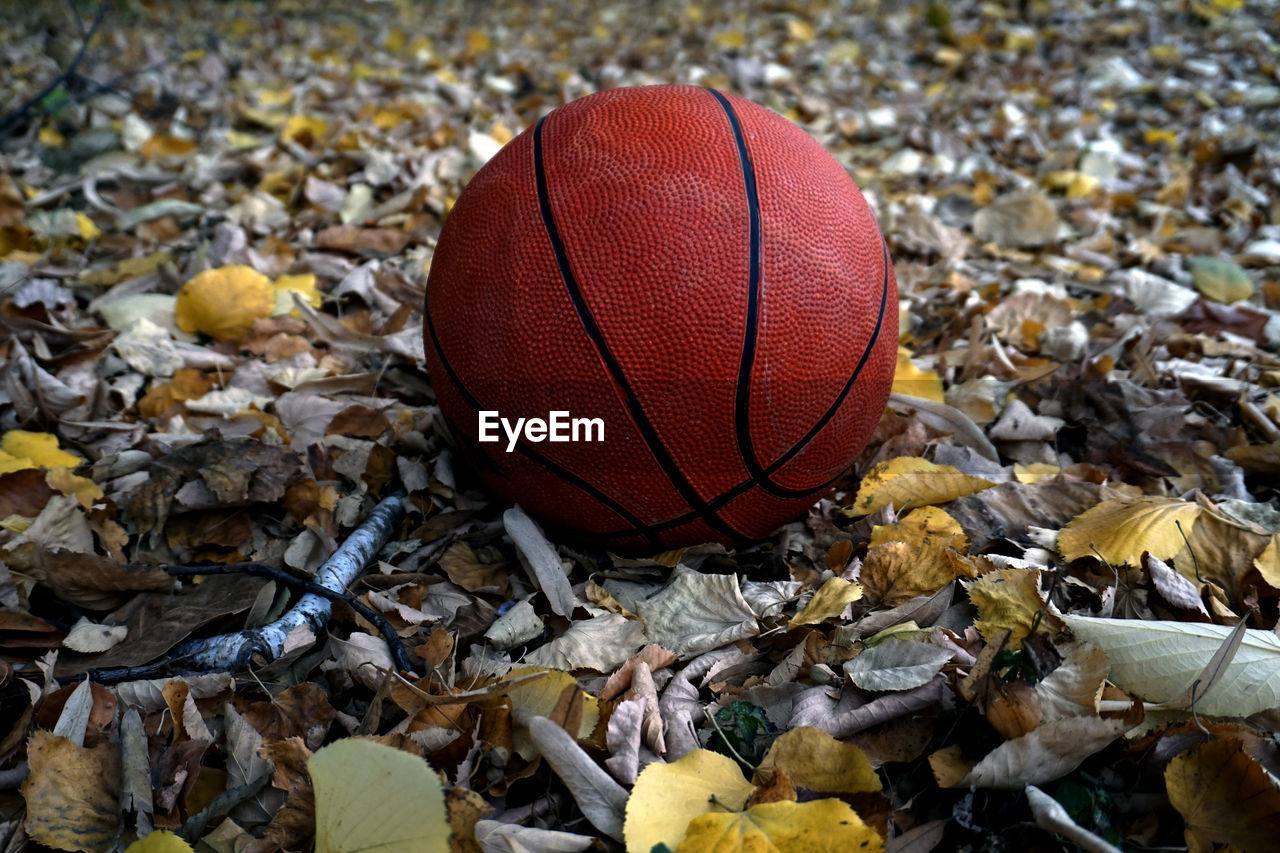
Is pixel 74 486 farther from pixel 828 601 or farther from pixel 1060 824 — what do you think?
pixel 1060 824

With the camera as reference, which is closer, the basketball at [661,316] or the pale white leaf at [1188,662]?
the pale white leaf at [1188,662]

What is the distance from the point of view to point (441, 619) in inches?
92.0

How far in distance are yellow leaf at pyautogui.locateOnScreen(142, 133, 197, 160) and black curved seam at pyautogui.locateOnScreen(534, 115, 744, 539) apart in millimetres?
3588

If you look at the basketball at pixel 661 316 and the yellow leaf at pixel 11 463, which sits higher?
the basketball at pixel 661 316

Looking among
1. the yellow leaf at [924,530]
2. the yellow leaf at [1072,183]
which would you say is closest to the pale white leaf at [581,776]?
the yellow leaf at [924,530]

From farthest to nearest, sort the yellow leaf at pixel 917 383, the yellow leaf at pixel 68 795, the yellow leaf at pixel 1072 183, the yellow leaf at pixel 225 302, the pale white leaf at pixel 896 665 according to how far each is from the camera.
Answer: the yellow leaf at pixel 1072 183 < the yellow leaf at pixel 225 302 < the yellow leaf at pixel 917 383 < the pale white leaf at pixel 896 665 < the yellow leaf at pixel 68 795

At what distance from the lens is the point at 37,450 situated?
9.06 feet

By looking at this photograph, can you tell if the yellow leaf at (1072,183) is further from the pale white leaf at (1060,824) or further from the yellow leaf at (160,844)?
the yellow leaf at (160,844)

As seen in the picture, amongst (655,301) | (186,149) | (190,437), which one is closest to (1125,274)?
(655,301)

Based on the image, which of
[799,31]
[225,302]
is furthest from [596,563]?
A: [799,31]

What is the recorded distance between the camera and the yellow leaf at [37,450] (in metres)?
2.73

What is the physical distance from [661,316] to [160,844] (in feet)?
4.53

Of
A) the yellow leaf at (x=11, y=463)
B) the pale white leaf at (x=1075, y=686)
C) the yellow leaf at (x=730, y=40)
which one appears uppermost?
the yellow leaf at (x=730, y=40)

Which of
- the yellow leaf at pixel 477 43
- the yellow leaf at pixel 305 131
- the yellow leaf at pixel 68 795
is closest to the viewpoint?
the yellow leaf at pixel 68 795
